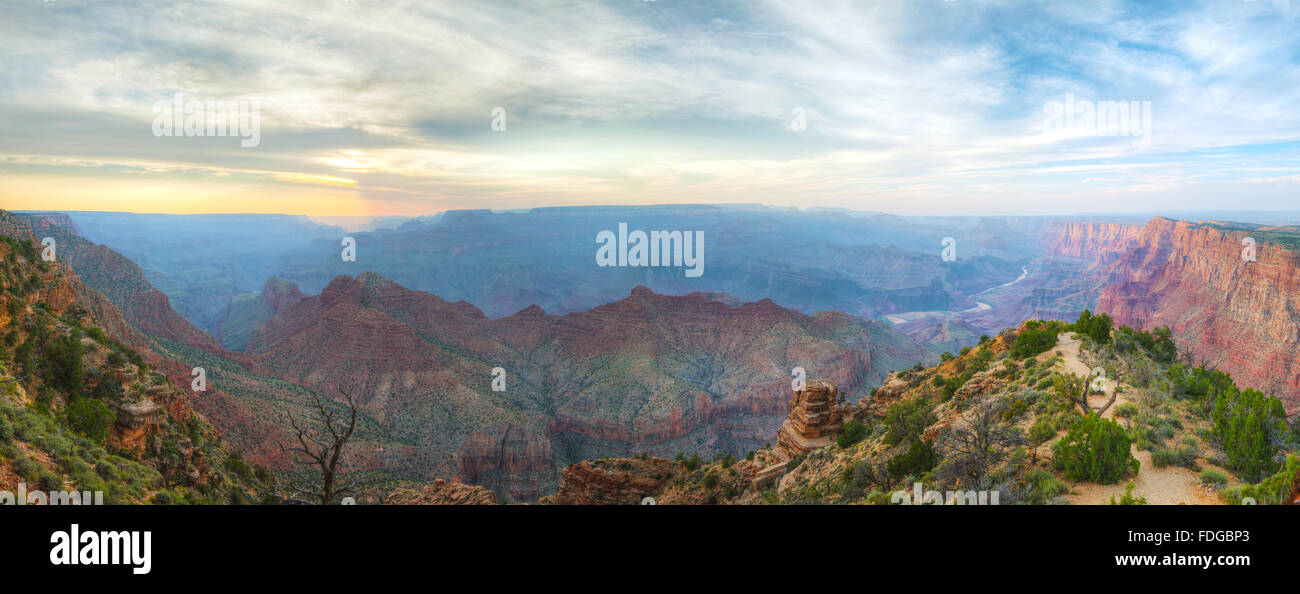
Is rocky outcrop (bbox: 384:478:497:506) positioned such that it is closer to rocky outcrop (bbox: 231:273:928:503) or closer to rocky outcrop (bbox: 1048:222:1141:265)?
rocky outcrop (bbox: 231:273:928:503)

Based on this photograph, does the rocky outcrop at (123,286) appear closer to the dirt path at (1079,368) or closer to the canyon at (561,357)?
the canyon at (561,357)

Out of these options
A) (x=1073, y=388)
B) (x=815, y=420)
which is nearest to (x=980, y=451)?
(x=1073, y=388)

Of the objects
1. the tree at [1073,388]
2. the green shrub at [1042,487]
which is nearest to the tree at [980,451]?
the green shrub at [1042,487]

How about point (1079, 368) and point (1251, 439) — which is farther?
point (1079, 368)

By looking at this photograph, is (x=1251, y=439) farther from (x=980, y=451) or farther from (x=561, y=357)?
(x=561, y=357)

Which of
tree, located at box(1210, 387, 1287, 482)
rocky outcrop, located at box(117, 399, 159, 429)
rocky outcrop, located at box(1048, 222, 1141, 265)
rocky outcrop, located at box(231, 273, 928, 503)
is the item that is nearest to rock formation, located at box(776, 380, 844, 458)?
tree, located at box(1210, 387, 1287, 482)
